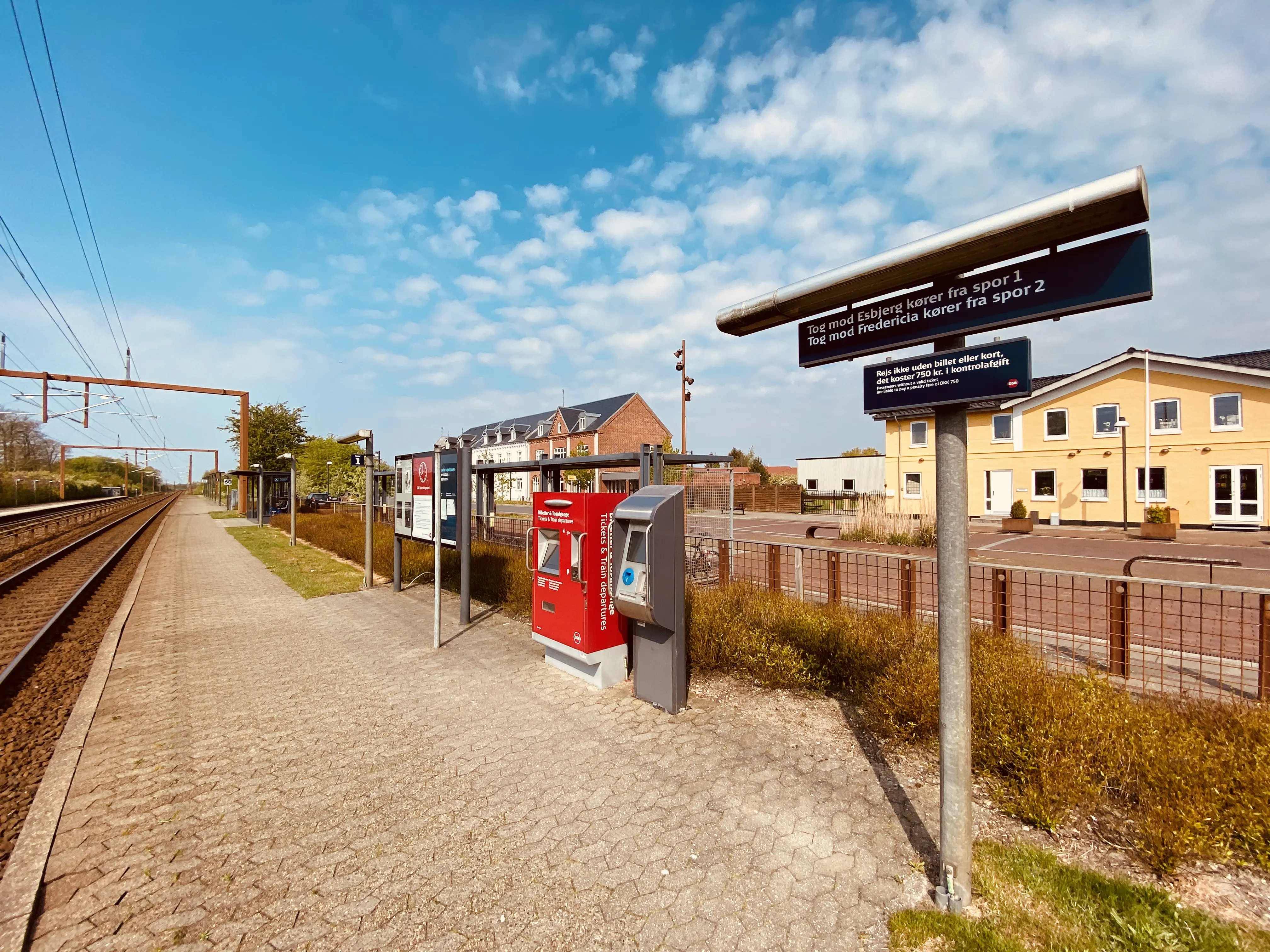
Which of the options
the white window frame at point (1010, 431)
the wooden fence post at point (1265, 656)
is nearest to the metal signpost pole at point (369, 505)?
the wooden fence post at point (1265, 656)

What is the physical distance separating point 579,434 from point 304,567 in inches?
1499

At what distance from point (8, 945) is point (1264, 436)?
32377 mm

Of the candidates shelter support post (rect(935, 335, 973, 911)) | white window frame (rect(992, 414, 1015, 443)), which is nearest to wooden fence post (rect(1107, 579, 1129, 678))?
shelter support post (rect(935, 335, 973, 911))

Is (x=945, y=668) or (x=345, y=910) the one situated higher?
(x=945, y=668)

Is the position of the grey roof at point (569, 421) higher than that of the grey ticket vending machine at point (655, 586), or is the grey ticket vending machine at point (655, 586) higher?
the grey roof at point (569, 421)

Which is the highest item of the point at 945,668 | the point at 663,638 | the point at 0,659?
the point at 945,668

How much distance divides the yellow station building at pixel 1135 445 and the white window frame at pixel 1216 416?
0.03m

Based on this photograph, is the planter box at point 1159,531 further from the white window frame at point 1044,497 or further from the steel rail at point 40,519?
the steel rail at point 40,519

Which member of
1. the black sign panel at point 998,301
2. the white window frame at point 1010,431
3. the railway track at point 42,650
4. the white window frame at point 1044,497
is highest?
the white window frame at point 1010,431

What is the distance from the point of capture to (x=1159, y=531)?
19.4 meters

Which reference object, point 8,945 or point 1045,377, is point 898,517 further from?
point 1045,377

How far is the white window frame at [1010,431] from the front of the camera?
26.8m

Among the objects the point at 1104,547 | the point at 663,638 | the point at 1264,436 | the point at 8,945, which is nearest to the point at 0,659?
the point at 8,945

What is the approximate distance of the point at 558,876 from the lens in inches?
108
